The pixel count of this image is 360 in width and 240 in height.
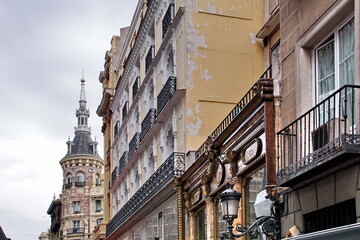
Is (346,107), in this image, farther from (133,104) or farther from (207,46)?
(133,104)

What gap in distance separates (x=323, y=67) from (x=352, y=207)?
8.12ft

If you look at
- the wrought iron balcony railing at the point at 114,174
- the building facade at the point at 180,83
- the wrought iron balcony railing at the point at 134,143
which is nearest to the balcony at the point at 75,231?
the wrought iron balcony railing at the point at 114,174

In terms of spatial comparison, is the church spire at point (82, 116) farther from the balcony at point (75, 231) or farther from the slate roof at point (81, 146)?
the balcony at point (75, 231)

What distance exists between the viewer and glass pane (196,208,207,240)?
785 inches

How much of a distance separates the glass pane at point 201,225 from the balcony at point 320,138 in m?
8.33

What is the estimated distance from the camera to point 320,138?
33.5ft

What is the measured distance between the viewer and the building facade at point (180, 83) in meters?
22.1

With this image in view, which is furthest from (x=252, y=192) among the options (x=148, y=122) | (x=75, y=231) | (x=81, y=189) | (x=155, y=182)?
(x=81, y=189)

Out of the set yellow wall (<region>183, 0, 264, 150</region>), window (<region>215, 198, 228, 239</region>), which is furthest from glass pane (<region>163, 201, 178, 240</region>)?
window (<region>215, 198, 228, 239</region>)

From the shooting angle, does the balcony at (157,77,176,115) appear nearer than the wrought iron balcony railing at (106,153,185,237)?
No

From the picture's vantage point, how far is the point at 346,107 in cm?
947

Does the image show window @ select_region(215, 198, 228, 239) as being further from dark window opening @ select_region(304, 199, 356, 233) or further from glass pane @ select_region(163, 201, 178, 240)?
dark window opening @ select_region(304, 199, 356, 233)

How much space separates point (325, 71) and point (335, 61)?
0.46m

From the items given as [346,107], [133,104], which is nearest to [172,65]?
[133,104]
